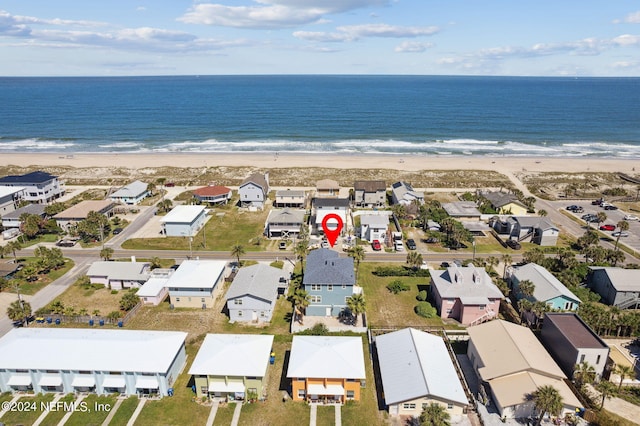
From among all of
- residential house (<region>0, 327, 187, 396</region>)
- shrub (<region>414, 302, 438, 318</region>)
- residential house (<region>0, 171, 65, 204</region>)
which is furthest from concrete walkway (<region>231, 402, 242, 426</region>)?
residential house (<region>0, 171, 65, 204</region>)

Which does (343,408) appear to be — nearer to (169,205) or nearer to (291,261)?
(291,261)

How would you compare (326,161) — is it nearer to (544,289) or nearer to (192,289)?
(192,289)

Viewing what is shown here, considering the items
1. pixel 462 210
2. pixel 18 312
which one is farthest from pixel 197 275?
pixel 462 210

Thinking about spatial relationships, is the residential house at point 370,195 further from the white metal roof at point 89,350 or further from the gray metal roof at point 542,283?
the white metal roof at point 89,350

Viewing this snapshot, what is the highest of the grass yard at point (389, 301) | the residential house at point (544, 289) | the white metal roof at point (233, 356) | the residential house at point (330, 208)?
the residential house at point (330, 208)

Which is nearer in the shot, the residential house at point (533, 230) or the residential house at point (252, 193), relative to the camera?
the residential house at point (533, 230)

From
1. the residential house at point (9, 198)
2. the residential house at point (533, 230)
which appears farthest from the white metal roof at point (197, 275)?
the residential house at point (533, 230)

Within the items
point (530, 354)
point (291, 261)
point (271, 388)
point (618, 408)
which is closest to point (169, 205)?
point (291, 261)
